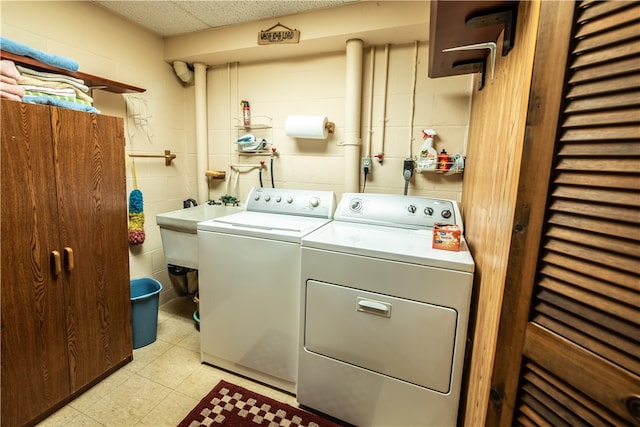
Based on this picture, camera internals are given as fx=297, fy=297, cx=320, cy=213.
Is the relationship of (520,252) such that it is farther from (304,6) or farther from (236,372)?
(304,6)

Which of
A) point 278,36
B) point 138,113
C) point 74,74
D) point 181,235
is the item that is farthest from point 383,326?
point 138,113

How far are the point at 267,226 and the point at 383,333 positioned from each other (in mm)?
852

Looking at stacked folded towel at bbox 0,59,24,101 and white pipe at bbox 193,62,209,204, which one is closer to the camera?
stacked folded towel at bbox 0,59,24,101

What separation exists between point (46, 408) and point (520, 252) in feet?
7.26

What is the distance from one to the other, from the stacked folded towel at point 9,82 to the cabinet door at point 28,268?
0.36ft

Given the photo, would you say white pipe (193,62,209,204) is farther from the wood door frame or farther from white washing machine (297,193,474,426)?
the wood door frame

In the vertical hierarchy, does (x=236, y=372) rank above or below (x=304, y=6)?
below

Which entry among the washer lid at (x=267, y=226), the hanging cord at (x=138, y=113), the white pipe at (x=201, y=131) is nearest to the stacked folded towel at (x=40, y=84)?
the hanging cord at (x=138, y=113)

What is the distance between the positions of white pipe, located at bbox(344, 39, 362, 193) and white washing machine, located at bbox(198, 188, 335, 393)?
0.45 m

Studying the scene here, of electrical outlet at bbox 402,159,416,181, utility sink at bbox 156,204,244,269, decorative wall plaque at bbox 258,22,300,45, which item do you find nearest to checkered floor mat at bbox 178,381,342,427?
utility sink at bbox 156,204,244,269

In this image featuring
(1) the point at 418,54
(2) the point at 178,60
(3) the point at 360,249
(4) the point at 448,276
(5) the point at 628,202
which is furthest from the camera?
(2) the point at 178,60

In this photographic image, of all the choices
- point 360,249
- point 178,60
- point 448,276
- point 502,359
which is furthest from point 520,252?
point 178,60

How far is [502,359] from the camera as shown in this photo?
34.3 inches

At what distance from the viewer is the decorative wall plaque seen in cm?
210
